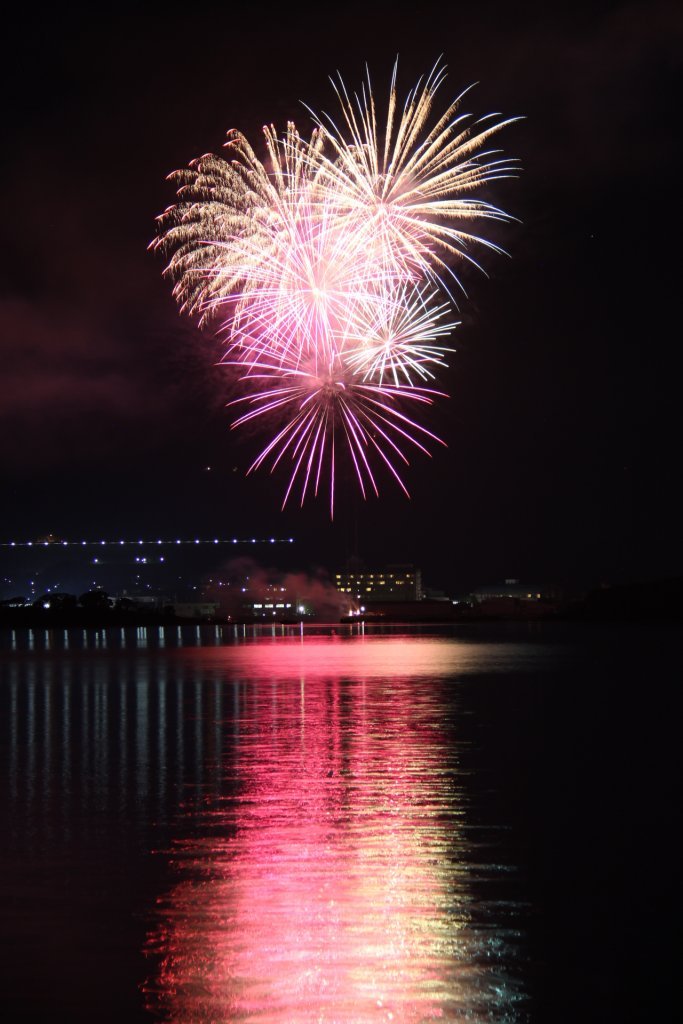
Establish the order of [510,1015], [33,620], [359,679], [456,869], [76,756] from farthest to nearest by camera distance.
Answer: [33,620]
[359,679]
[76,756]
[456,869]
[510,1015]

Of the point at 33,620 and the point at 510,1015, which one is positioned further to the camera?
the point at 33,620

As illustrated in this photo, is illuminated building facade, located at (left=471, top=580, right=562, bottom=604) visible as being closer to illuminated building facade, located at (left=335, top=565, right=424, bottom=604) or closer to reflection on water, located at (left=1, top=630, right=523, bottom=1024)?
illuminated building facade, located at (left=335, top=565, right=424, bottom=604)

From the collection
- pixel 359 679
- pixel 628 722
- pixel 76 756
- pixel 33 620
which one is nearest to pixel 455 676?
pixel 359 679

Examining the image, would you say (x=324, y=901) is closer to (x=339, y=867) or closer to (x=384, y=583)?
(x=339, y=867)

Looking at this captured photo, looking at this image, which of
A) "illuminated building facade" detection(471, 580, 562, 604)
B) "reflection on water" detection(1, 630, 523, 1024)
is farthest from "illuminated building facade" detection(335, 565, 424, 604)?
"reflection on water" detection(1, 630, 523, 1024)

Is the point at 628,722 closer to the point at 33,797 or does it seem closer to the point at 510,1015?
the point at 33,797

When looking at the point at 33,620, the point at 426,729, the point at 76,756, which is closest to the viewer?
the point at 76,756
